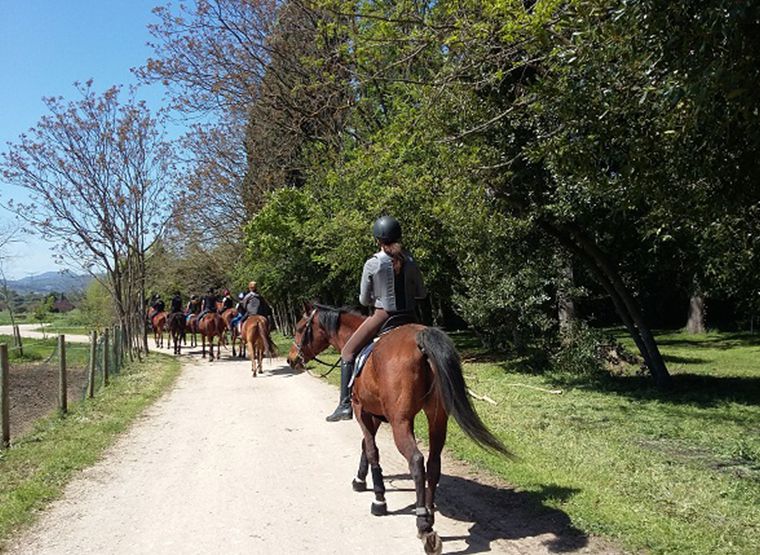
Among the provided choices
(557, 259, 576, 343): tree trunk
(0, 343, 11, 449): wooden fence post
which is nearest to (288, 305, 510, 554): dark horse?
(0, 343, 11, 449): wooden fence post

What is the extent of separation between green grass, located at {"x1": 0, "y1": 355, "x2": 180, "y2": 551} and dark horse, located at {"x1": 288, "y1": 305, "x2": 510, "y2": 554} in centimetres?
345

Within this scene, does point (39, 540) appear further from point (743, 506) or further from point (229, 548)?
point (743, 506)

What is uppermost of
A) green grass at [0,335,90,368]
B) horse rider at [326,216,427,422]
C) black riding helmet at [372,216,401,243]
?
black riding helmet at [372,216,401,243]

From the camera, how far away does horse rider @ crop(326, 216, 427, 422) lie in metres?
6.38

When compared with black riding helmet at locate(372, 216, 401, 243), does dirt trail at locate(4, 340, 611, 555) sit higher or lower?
lower

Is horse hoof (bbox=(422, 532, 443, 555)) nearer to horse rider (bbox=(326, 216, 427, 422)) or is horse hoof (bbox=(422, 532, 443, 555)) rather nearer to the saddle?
the saddle

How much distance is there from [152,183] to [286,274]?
615 cm

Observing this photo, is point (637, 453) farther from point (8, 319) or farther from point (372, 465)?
point (8, 319)

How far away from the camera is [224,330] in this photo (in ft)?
83.6

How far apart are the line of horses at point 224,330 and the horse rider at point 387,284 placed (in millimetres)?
11935

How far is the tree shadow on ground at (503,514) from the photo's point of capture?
5.35 m

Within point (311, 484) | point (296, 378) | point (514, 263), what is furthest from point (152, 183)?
point (311, 484)

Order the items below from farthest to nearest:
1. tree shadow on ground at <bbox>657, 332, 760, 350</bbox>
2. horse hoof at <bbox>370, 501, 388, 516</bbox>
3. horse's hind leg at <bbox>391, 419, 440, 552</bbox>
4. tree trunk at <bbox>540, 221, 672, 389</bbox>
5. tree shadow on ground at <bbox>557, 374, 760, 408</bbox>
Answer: tree shadow on ground at <bbox>657, 332, 760, 350</bbox> → tree trunk at <bbox>540, 221, 672, 389</bbox> → tree shadow on ground at <bbox>557, 374, 760, 408</bbox> → horse hoof at <bbox>370, 501, 388, 516</bbox> → horse's hind leg at <bbox>391, 419, 440, 552</bbox>

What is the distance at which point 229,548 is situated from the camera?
534 centimetres
